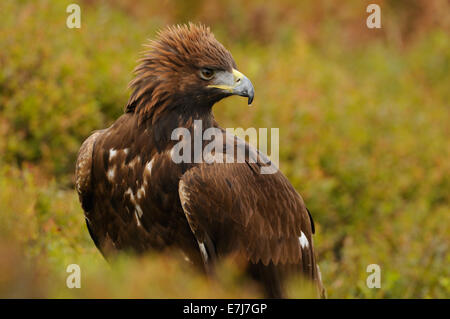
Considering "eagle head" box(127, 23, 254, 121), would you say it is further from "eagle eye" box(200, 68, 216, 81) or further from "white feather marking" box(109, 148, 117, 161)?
"white feather marking" box(109, 148, 117, 161)

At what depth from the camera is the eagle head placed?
4.65 metres

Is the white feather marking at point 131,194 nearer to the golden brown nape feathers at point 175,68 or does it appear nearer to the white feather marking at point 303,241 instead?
the golden brown nape feathers at point 175,68

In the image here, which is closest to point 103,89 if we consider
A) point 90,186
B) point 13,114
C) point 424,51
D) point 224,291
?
point 13,114

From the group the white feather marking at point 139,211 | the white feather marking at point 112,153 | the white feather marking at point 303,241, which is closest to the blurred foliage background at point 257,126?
the white feather marking at point 139,211

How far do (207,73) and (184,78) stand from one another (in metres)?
0.17

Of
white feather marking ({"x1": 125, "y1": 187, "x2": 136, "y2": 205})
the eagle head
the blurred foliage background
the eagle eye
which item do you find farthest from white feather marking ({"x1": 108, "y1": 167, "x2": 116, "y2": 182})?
the eagle eye

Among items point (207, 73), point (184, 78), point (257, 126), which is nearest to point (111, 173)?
point (184, 78)

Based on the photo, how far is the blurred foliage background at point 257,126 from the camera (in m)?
4.51

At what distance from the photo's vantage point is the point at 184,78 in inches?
184

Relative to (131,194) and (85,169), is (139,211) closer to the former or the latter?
(131,194)

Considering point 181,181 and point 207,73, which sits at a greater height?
point 207,73

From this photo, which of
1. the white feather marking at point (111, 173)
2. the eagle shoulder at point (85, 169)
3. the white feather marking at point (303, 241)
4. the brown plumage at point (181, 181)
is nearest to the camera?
the brown plumage at point (181, 181)

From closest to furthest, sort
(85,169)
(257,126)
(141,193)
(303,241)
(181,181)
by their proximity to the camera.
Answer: (181,181) < (141,193) < (85,169) < (303,241) < (257,126)

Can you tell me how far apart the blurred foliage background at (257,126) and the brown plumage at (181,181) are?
26 centimetres
